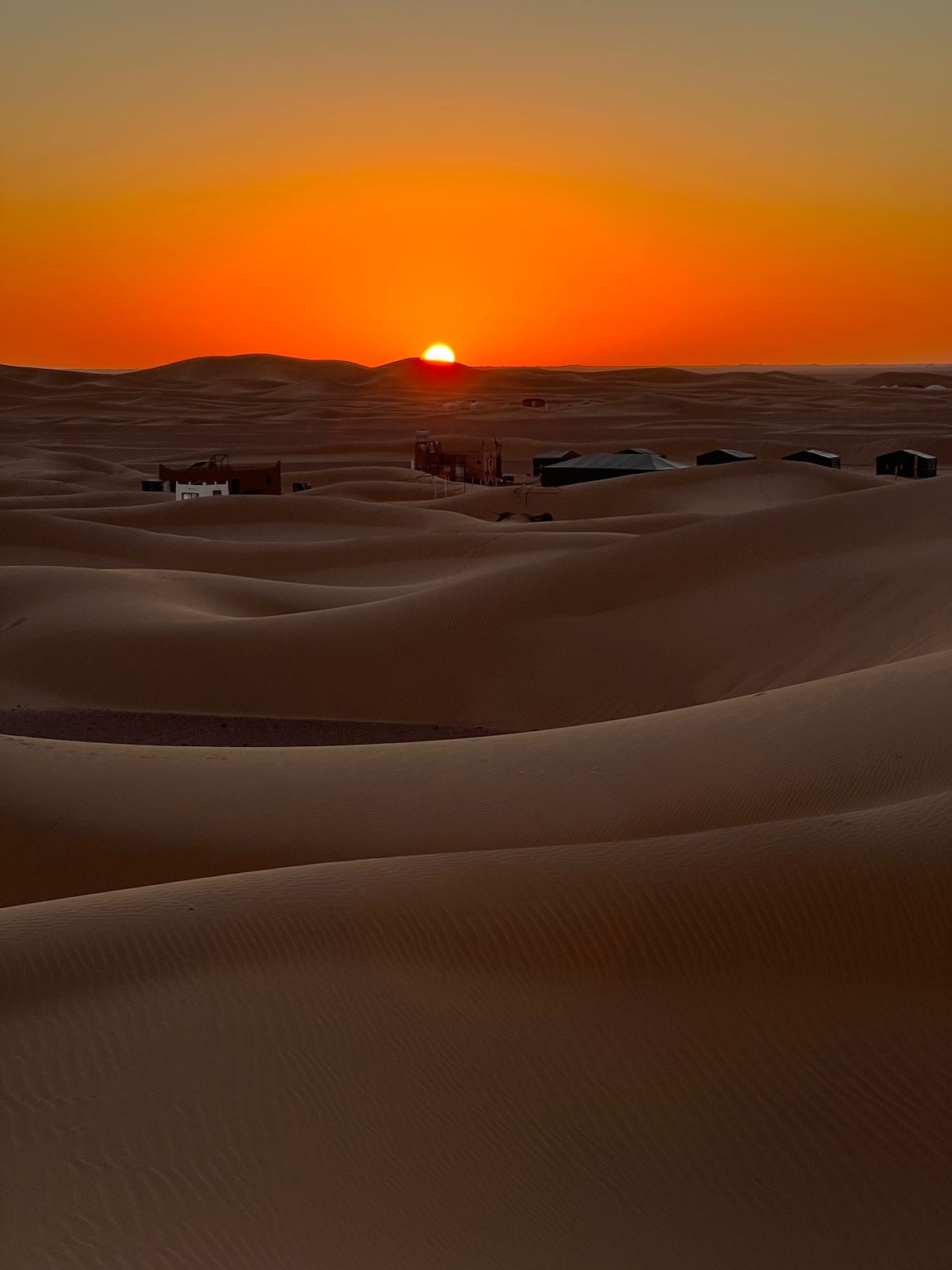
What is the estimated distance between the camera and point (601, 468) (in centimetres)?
4244

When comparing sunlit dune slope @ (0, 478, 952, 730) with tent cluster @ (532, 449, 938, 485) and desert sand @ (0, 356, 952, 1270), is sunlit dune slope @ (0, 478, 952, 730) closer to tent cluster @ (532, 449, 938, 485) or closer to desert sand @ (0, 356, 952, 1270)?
desert sand @ (0, 356, 952, 1270)

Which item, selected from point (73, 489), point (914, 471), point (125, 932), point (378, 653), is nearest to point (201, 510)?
point (73, 489)

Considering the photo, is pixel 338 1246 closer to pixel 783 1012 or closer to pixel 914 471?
pixel 783 1012

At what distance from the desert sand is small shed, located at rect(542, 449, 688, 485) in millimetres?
22446

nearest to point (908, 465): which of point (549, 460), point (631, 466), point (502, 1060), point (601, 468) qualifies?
point (631, 466)

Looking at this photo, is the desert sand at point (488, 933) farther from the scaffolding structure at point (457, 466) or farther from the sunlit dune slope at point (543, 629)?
the scaffolding structure at point (457, 466)

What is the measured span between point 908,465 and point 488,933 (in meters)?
39.7

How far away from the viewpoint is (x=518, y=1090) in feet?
16.0

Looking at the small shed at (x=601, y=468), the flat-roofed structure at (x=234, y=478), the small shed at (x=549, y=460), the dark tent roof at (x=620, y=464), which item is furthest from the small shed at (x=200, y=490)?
the small shed at (x=549, y=460)

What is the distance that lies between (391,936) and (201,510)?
2993 centimetres

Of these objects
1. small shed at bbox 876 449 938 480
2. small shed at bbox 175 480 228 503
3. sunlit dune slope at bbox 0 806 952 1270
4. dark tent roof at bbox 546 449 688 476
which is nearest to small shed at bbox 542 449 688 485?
dark tent roof at bbox 546 449 688 476

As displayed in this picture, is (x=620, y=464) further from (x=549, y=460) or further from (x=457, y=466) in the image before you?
(x=457, y=466)

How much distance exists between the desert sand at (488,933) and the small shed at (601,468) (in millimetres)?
22446

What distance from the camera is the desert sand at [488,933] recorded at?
4277 mm
